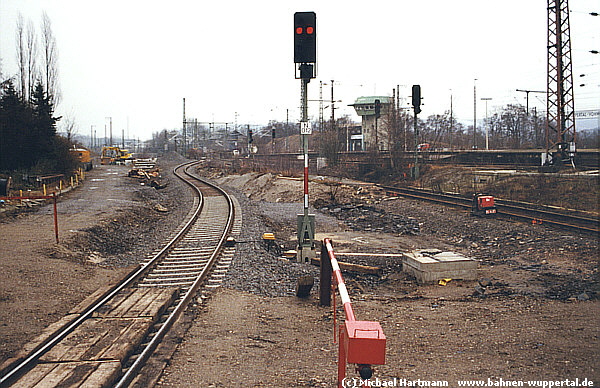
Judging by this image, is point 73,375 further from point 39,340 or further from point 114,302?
point 114,302

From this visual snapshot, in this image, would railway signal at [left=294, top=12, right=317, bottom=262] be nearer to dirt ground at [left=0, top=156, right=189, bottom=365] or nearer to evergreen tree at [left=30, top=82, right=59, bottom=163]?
dirt ground at [left=0, top=156, right=189, bottom=365]

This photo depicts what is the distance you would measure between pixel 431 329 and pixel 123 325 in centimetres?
443

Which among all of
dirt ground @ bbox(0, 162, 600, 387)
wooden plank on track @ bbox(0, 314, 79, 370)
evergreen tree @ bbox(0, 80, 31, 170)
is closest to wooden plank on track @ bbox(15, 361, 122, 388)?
wooden plank on track @ bbox(0, 314, 79, 370)

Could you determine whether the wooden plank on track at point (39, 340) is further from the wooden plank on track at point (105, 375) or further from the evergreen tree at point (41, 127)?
the evergreen tree at point (41, 127)

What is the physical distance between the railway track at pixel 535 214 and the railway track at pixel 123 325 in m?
11.0

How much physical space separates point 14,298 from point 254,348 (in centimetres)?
483

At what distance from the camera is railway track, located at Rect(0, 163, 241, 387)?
5.60m

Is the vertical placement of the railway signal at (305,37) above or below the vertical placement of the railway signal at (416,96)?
below

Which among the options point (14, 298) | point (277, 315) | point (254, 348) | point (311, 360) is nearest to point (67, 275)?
point (14, 298)

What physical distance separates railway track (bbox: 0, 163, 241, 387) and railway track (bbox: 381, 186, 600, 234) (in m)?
11.0

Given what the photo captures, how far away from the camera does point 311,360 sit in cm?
605

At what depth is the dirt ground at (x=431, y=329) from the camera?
548cm

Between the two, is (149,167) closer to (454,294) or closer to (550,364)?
(454,294)

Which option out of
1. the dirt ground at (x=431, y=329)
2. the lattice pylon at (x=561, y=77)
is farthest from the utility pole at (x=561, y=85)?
the dirt ground at (x=431, y=329)
